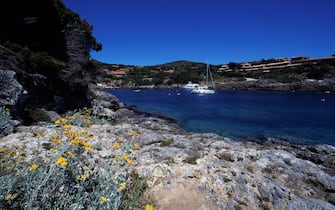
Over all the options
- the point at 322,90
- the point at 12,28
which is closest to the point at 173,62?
the point at 322,90

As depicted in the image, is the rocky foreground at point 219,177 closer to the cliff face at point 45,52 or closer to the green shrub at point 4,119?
the green shrub at point 4,119

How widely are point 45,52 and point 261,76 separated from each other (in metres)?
89.2

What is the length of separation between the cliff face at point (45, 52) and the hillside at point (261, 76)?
889 inches

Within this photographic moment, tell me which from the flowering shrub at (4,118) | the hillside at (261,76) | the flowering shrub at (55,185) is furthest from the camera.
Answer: the hillside at (261,76)

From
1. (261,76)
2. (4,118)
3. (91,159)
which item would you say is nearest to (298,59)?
(261,76)

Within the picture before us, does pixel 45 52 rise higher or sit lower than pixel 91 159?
higher

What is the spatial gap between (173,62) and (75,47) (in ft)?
472

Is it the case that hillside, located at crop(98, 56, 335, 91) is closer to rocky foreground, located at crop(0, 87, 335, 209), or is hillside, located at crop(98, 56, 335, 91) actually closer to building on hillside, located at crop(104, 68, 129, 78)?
building on hillside, located at crop(104, 68, 129, 78)

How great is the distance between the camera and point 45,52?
48.0 feet

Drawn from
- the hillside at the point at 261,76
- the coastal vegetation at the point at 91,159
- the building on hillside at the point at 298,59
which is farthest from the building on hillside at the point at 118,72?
the coastal vegetation at the point at 91,159

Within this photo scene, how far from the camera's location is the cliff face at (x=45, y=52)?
34.8ft

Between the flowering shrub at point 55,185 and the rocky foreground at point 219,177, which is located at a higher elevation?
the flowering shrub at point 55,185

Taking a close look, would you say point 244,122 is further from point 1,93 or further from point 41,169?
point 41,169

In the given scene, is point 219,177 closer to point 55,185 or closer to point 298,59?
point 55,185
